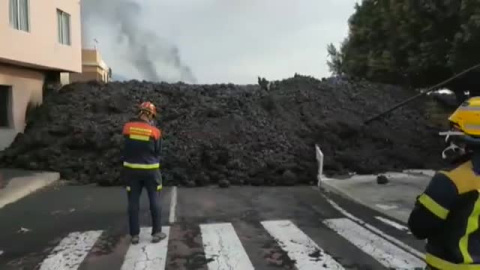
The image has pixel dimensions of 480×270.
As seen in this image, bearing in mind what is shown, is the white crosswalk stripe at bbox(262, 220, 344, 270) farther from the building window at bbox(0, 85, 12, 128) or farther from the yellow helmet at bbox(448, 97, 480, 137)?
the building window at bbox(0, 85, 12, 128)

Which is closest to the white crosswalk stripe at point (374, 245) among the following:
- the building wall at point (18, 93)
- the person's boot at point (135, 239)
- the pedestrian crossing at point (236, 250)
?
the pedestrian crossing at point (236, 250)

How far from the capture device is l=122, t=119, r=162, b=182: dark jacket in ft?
25.1

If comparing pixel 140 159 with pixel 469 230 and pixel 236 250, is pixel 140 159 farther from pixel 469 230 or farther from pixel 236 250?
pixel 469 230

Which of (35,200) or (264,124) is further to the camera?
(264,124)

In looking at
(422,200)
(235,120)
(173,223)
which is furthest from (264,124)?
(422,200)

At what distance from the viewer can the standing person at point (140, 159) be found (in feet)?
25.1

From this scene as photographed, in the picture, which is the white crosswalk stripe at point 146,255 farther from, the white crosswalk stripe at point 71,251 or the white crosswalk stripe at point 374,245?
the white crosswalk stripe at point 374,245

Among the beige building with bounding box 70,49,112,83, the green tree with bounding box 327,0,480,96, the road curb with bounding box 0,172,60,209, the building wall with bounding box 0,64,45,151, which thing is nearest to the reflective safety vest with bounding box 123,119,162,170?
the road curb with bounding box 0,172,60,209

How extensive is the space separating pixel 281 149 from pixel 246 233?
9.01 m

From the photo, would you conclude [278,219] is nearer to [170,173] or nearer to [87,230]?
[87,230]

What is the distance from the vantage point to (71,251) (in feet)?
24.7

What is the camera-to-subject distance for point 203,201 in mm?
12289

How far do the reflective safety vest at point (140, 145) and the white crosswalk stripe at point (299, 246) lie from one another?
2.17m

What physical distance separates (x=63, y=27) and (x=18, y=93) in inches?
161
